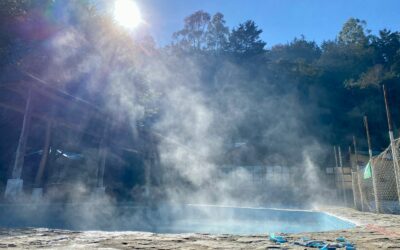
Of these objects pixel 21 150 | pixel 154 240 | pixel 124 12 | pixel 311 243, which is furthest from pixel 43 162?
pixel 124 12

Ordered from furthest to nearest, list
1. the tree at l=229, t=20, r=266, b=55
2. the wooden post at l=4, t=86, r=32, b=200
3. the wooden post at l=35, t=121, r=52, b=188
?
the tree at l=229, t=20, r=266, b=55 < the wooden post at l=35, t=121, r=52, b=188 < the wooden post at l=4, t=86, r=32, b=200

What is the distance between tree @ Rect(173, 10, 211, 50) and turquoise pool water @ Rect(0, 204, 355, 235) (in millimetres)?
26379

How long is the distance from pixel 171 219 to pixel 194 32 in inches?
1177

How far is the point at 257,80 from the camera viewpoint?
1076 inches

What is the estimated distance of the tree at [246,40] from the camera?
98.5 feet

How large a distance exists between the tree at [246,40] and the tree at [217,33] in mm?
2185

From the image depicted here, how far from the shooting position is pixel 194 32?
37281 mm

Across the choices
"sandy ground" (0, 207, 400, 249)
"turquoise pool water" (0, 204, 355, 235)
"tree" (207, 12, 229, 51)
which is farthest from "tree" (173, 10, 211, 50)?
"sandy ground" (0, 207, 400, 249)

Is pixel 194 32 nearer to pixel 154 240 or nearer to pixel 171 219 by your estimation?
pixel 171 219

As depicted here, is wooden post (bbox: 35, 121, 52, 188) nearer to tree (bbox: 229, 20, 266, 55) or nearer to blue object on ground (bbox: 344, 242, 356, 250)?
blue object on ground (bbox: 344, 242, 356, 250)

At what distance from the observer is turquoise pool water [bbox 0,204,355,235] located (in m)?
7.60

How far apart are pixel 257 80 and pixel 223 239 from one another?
24.3 meters

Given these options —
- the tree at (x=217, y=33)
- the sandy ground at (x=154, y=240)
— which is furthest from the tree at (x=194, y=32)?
the sandy ground at (x=154, y=240)

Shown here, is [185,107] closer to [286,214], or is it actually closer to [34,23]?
[34,23]
